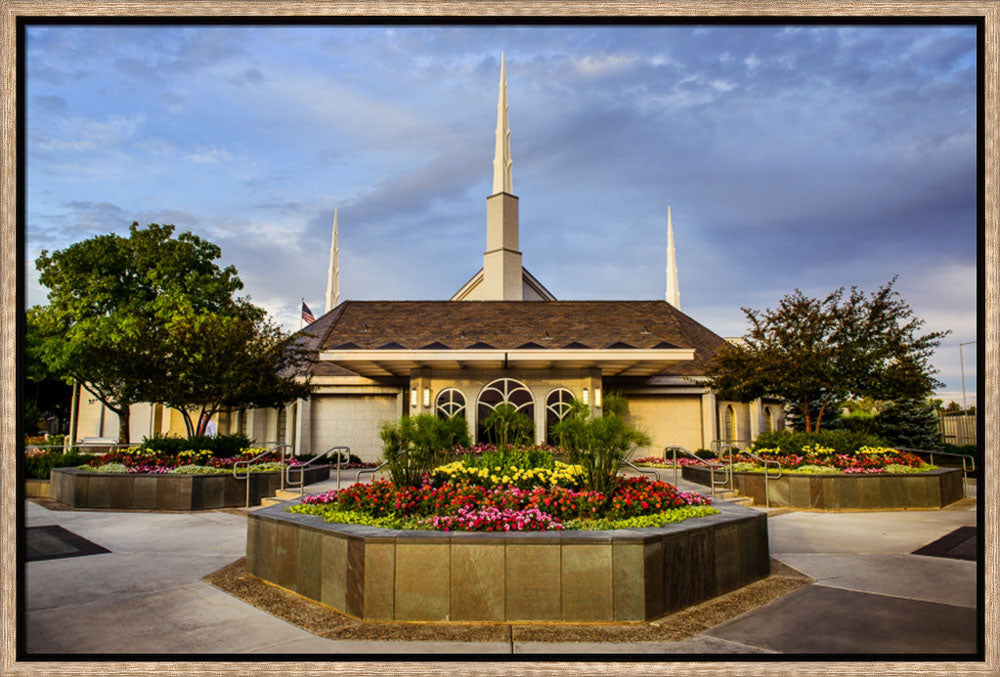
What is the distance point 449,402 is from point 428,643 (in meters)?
Answer: 14.6

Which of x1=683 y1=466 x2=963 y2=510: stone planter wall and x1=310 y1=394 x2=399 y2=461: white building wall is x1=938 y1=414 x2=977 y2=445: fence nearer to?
x1=683 y1=466 x2=963 y2=510: stone planter wall

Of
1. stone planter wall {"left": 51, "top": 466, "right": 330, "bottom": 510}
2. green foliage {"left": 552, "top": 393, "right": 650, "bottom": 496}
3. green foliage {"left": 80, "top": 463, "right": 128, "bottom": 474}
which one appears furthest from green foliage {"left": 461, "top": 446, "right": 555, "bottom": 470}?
green foliage {"left": 80, "top": 463, "right": 128, "bottom": 474}

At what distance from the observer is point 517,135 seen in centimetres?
3306

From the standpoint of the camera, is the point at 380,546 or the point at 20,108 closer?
the point at 20,108

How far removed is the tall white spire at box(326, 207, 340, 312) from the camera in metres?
50.2

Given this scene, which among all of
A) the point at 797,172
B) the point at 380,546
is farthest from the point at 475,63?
the point at 797,172

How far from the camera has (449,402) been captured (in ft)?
64.2

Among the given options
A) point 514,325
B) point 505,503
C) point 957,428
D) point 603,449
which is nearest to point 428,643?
point 505,503

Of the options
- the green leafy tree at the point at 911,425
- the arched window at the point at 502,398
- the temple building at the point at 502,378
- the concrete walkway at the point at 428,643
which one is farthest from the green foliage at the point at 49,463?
the green leafy tree at the point at 911,425

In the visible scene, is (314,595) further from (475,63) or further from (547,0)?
(547,0)

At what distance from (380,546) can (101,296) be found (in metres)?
24.3

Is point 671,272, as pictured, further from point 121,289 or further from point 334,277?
point 121,289

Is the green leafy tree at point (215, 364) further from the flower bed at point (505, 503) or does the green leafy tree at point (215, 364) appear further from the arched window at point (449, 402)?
the flower bed at point (505, 503)

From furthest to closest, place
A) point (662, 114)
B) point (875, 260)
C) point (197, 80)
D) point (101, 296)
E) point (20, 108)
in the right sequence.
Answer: point (101, 296) < point (875, 260) < point (662, 114) < point (197, 80) < point (20, 108)
